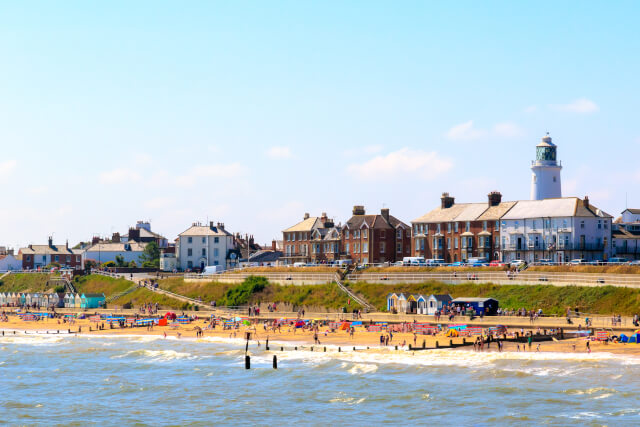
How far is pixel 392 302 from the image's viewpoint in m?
77.6

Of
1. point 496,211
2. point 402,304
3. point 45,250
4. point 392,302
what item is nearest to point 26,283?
point 45,250

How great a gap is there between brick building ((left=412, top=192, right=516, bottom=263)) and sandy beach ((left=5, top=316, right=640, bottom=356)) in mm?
26910

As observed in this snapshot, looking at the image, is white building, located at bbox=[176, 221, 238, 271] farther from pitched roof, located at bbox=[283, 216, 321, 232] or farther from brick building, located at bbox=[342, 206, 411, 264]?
brick building, located at bbox=[342, 206, 411, 264]

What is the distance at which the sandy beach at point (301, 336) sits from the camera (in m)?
54.4

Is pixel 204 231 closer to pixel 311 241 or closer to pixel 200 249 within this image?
pixel 200 249

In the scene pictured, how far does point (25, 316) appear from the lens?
3799 inches

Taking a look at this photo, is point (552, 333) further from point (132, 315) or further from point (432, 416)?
point (132, 315)

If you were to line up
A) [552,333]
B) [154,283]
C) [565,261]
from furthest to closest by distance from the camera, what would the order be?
1. [154,283]
2. [565,261]
3. [552,333]

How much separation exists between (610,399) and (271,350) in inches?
1047

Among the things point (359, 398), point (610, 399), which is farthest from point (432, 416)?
point (610, 399)

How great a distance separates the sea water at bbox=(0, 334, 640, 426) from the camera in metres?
40.2

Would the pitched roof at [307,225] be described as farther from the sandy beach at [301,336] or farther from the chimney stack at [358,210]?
the sandy beach at [301,336]

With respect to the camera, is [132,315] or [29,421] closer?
[29,421]

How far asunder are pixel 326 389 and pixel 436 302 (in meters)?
28.4
